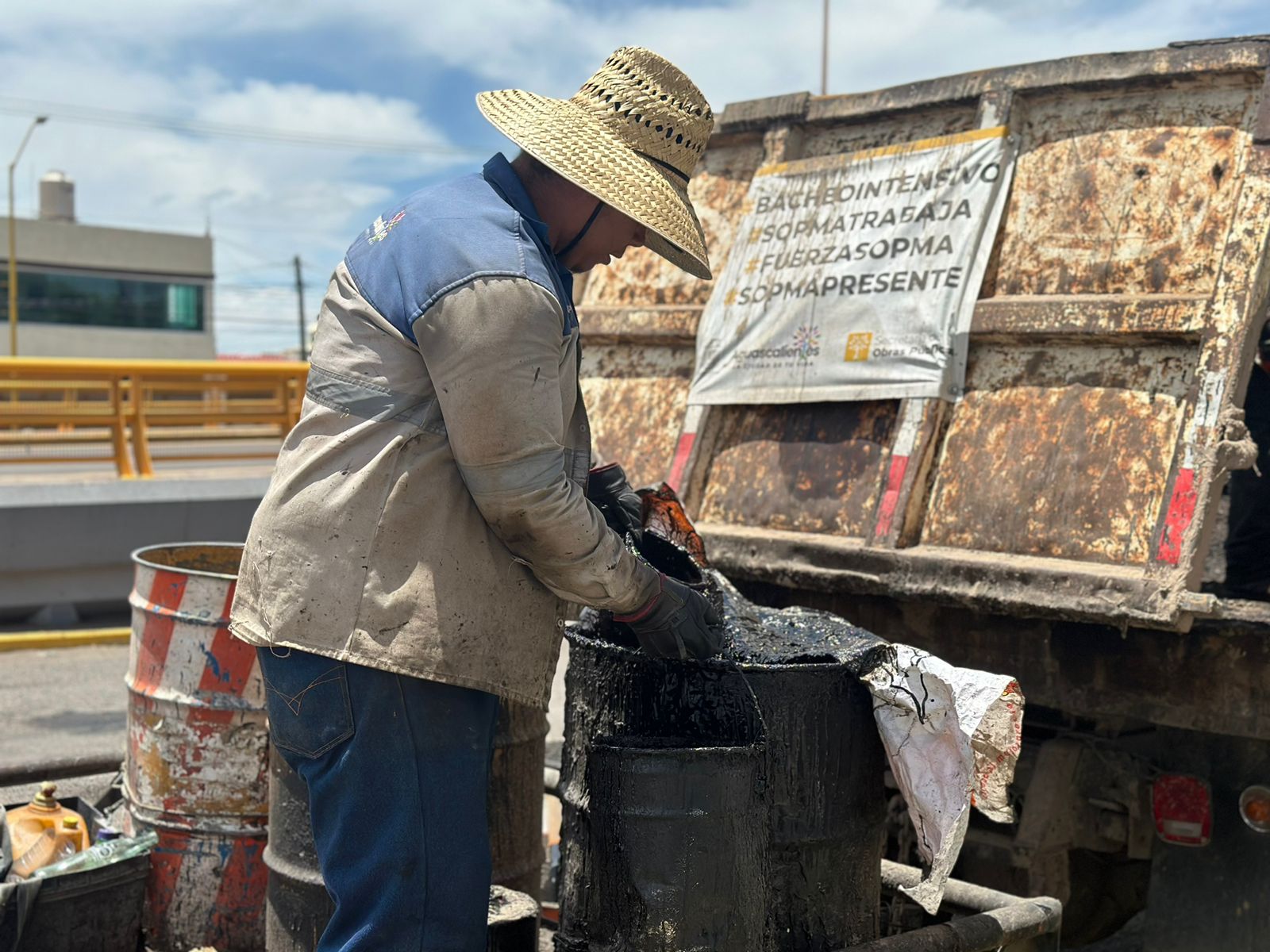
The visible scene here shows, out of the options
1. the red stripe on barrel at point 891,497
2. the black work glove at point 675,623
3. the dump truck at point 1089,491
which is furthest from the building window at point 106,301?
the black work glove at point 675,623

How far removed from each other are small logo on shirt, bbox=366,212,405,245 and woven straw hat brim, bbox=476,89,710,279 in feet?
0.81

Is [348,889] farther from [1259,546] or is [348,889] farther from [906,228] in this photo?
[1259,546]

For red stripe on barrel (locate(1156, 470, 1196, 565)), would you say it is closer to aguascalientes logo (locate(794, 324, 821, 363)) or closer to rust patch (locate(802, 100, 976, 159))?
aguascalientes logo (locate(794, 324, 821, 363))

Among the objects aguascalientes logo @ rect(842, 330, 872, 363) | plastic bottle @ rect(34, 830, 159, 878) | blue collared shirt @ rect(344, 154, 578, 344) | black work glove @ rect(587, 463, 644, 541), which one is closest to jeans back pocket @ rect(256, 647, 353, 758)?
blue collared shirt @ rect(344, 154, 578, 344)

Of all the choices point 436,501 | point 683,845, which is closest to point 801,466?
point 683,845

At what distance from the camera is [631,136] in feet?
7.94

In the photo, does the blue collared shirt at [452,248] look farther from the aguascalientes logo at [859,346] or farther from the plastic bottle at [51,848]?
the plastic bottle at [51,848]

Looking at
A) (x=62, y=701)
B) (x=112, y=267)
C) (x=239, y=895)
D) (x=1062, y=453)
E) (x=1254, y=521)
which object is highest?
(x=112, y=267)

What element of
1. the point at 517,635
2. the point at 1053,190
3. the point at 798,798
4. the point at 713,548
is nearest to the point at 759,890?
the point at 798,798

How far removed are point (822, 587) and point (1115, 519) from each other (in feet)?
2.55

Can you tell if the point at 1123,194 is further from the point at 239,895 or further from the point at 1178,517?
the point at 239,895

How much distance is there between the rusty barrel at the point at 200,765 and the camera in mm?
3133

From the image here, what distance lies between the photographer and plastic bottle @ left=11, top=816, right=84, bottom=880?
10.0ft

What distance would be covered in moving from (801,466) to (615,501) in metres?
1.11
